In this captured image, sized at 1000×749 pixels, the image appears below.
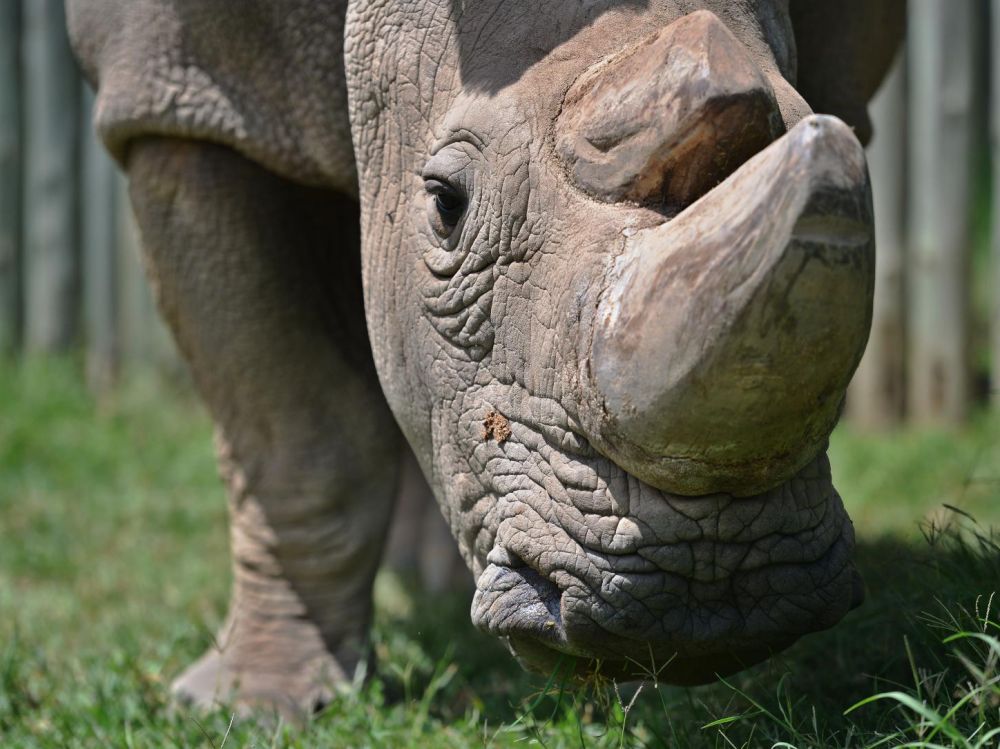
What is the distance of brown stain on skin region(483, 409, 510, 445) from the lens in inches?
97.7

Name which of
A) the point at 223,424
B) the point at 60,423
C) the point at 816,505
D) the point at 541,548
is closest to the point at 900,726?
the point at 816,505

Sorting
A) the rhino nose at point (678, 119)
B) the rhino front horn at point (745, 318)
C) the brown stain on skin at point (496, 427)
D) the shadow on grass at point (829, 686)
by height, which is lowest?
the shadow on grass at point (829, 686)

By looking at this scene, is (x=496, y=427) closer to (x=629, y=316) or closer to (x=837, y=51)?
(x=629, y=316)

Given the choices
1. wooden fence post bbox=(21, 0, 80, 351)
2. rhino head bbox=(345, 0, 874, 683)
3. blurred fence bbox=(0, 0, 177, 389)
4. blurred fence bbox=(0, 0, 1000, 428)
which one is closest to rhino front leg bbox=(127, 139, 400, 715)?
rhino head bbox=(345, 0, 874, 683)

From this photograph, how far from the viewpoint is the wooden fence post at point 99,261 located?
7.62 metres

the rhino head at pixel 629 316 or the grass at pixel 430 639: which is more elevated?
the rhino head at pixel 629 316

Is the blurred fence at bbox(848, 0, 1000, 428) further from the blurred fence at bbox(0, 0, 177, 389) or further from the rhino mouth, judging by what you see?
the rhino mouth

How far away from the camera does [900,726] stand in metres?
2.49

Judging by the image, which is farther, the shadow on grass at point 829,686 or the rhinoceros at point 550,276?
the shadow on grass at point 829,686

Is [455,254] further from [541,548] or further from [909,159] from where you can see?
[909,159]

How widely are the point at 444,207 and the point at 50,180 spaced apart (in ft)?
18.4

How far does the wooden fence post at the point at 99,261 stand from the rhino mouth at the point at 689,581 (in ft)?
18.6

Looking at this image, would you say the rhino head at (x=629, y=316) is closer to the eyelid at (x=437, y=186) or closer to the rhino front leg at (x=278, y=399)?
the eyelid at (x=437, y=186)

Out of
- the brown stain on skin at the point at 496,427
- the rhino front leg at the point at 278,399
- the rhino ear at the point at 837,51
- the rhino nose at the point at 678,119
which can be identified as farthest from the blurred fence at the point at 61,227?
the rhino nose at the point at 678,119
